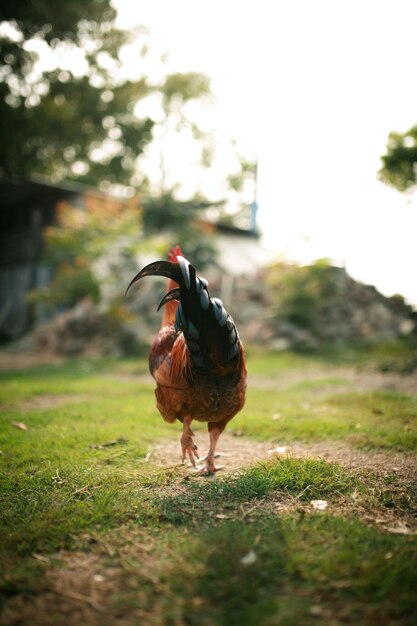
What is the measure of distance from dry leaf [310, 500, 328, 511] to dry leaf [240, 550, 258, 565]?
27.3 inches

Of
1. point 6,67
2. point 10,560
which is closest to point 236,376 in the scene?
point 10,560

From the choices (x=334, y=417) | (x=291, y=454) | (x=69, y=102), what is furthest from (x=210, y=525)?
(x=69, y=102)

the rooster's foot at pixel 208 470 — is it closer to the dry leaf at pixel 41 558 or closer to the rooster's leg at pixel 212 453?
the rooster's leg at pixel 212 453

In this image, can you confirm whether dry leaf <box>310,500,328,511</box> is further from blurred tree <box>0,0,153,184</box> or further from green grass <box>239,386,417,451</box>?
blurred tree <box>0,0,153,184</box>

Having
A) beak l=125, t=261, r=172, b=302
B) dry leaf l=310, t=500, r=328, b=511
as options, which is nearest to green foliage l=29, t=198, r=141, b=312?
beak l=125, t=261, r=172, b=302

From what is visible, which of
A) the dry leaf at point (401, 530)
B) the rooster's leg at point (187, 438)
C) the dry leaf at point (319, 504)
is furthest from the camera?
the rooster's leg at point (187, 438)

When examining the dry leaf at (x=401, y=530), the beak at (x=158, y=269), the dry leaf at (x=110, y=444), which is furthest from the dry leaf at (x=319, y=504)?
→ the dry leaf at (x=110, y=444)

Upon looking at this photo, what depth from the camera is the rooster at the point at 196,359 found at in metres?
2.67

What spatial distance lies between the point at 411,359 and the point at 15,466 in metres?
7.13

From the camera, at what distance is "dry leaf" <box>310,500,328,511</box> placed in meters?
2.58

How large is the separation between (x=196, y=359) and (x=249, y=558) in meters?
1.20

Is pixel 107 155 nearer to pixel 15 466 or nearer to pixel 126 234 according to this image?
pixel 126 234

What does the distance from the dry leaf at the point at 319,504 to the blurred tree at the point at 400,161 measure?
18.5 feet

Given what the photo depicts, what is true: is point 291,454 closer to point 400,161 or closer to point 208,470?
point 208,470
